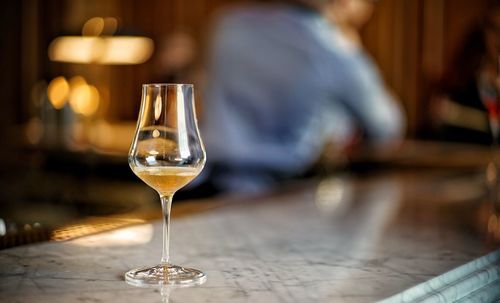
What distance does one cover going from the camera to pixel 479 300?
1416 millimetres

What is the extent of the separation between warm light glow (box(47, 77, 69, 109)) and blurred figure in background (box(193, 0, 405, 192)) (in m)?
1.74

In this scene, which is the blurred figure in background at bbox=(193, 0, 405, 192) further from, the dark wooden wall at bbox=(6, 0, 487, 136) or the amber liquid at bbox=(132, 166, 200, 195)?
the dark wooden wall at bbox=(6, 0, 487, 136)

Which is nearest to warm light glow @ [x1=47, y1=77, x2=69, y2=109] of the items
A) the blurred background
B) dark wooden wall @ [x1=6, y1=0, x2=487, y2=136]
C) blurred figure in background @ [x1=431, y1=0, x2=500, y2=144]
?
the blurred background

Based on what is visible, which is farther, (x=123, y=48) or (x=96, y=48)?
(x=123, y=48)

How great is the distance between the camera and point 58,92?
518 centimetres

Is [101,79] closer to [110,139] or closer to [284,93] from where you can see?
[110,139]

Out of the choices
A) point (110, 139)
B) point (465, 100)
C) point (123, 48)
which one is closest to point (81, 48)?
point (123, 48)

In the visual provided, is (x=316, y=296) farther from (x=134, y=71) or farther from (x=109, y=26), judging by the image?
(x=134, y=71)

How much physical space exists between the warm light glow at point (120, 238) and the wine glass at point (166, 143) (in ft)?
1.04

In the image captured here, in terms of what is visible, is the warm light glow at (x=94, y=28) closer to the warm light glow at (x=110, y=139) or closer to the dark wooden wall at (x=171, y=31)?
the warm light glow at (x=110, y=139)

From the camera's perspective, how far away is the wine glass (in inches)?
52.5

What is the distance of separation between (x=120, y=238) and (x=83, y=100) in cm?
383

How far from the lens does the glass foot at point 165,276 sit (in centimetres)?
129

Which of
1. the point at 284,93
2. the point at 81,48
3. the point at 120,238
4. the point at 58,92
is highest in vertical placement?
the point at 81,48
